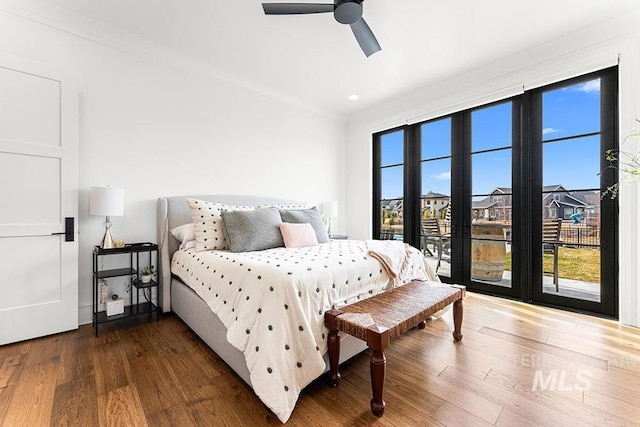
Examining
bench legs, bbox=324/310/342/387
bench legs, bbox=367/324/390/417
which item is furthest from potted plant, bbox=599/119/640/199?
bench legs, bbox=324/310/342/387

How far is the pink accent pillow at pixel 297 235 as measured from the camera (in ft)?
9.17

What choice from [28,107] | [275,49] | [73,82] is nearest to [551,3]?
[275,49]

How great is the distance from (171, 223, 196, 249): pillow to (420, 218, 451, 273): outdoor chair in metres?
3.08

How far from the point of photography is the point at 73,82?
8.01ft

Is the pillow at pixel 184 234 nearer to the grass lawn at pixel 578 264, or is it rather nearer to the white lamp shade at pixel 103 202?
the white lamp shade at pixel 103 202

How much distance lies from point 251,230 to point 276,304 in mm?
1269

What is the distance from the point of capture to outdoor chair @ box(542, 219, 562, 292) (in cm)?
303

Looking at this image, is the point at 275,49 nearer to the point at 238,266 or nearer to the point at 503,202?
the point at 238,266

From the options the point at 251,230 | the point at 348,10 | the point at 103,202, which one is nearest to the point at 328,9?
the point at 348,10

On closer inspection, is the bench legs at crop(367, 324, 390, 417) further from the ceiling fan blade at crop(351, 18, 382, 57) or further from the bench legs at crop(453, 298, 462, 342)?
the ceiling fan blade at crop(351, 18, 382, 57)

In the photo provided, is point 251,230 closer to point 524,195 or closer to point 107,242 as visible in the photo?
point 107,242

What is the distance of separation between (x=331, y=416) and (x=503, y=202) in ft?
10.3

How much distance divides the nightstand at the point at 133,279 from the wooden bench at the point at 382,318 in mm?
1915

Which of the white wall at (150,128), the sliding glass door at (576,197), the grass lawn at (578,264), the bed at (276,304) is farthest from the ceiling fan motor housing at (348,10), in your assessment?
the grass lawn at (578,264)
